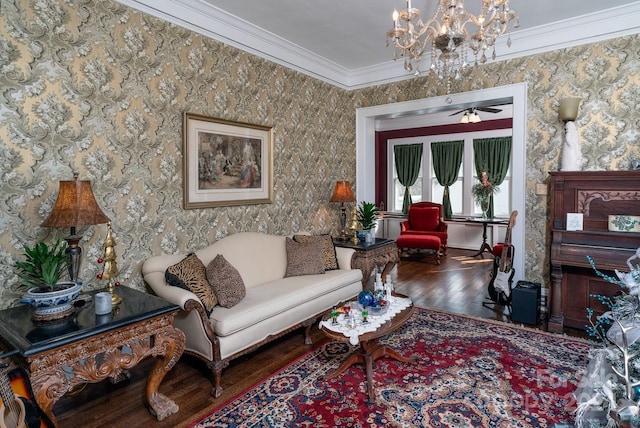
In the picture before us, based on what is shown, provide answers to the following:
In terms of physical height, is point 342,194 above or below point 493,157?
below

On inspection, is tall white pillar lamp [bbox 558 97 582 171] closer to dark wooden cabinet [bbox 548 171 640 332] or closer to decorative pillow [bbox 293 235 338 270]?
dark wooden cabinet [bbox 548 171 640 332]

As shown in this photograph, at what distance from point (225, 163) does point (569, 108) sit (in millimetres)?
Result: 3592

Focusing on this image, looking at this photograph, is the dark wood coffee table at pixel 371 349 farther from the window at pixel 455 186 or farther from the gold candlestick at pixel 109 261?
the window at pixel 455 186

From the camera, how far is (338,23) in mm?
3832

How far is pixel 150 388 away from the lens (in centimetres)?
236

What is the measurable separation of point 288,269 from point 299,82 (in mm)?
2393

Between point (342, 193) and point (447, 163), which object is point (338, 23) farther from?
point (447, 163)

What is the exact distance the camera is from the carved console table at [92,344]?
6.03 ft

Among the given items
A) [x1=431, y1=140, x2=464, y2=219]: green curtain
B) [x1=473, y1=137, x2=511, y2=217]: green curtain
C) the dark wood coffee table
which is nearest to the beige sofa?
the dark wood coffee table

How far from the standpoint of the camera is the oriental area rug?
225 cm

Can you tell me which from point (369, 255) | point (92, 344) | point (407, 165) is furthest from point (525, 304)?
point (407, 165)

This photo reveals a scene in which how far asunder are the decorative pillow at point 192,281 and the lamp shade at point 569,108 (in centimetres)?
390

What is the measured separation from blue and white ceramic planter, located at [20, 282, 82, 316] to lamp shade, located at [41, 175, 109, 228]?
0.42m

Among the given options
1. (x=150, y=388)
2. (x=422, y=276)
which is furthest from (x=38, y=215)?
(x=422, y=276)
